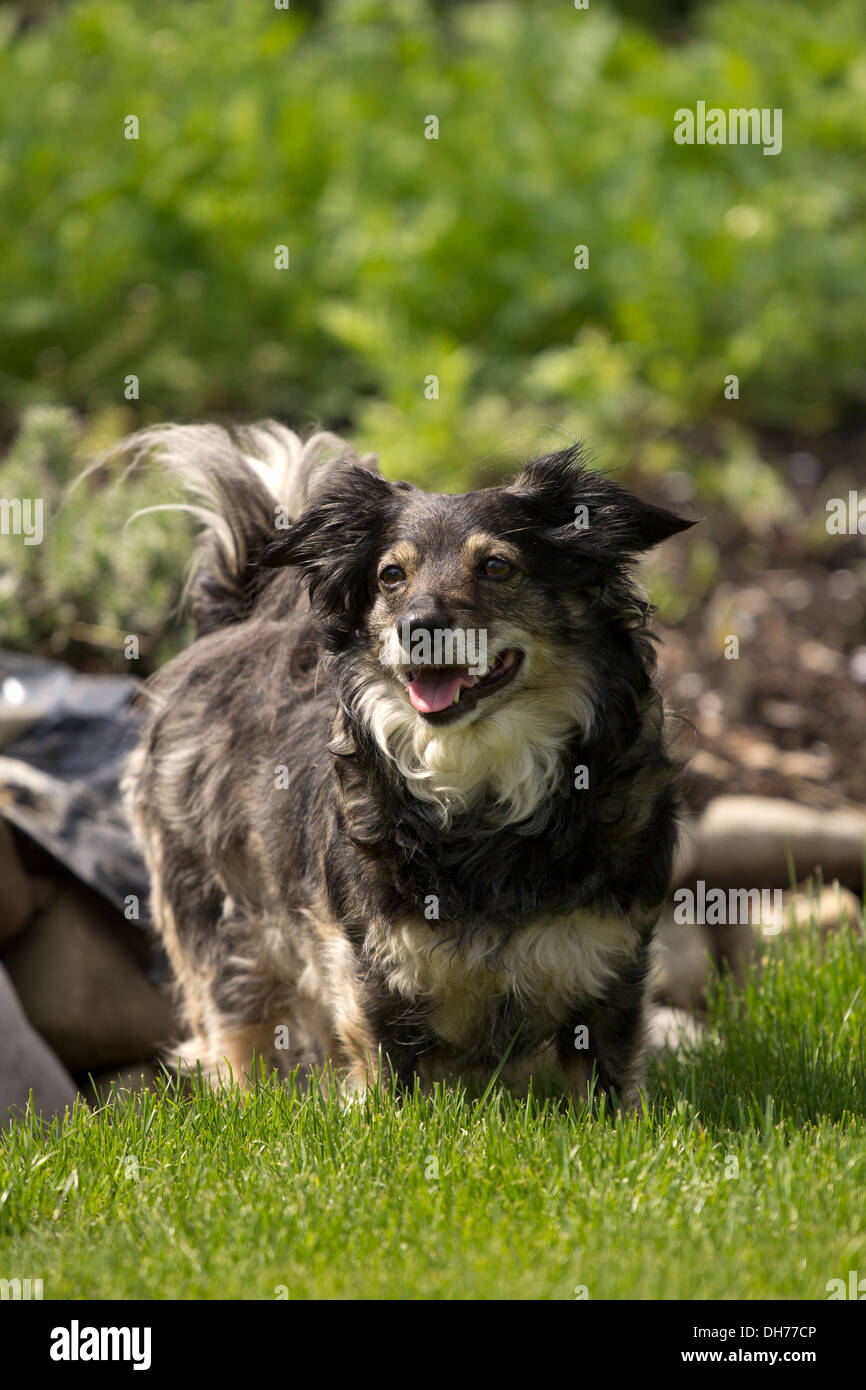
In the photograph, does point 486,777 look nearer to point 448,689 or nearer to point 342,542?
point 448,689

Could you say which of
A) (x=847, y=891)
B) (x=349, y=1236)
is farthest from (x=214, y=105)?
(x=349, y=1236)

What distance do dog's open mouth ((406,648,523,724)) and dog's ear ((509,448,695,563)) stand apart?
0.33m

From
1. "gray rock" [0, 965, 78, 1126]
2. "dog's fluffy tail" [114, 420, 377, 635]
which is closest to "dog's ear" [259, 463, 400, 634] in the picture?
"dog's fluffy tail" [114, 420, 377, 635]

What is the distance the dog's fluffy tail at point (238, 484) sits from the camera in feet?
15.6

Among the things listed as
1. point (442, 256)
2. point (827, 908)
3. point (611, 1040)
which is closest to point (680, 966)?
point (827, 908)

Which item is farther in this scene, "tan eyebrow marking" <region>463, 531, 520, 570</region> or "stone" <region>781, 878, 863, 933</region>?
"stone" <region>781, 878, 863, 933</region>

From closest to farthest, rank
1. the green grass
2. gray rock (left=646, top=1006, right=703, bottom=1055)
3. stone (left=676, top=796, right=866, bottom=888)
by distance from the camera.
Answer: the green grass → gray rock (left=646, top=1006, right=703, bottom=1055) → stone (left=676, top=796, right=866, bottom=888)

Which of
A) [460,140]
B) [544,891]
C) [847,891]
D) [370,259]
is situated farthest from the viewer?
[460,140]

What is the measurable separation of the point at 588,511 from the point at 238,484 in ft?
→ 4.18

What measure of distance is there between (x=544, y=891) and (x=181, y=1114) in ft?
3.50

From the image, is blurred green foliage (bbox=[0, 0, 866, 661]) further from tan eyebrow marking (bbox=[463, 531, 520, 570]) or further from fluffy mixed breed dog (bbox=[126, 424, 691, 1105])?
tan eyebrow marking (bbox=[463, 531, 520, 570])

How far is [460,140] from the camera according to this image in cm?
922

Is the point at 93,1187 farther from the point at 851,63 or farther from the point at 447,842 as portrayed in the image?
the point at 851,63

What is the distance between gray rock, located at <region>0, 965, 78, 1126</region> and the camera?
4555mm
